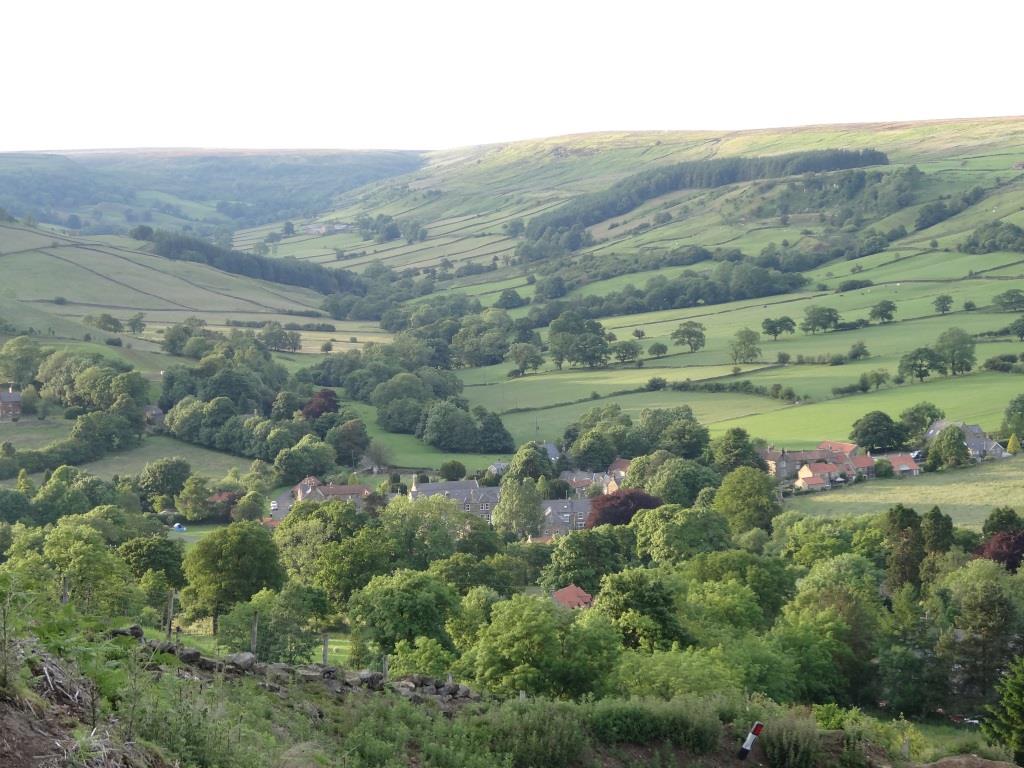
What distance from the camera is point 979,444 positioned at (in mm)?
77438

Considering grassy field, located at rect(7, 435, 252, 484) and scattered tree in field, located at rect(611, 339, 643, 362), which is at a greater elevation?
scattered tree in field, located at rect(611, 339, 643, 362)

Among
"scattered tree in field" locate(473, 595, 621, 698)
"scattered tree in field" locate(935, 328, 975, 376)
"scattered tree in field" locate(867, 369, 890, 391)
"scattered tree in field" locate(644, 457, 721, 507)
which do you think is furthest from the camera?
"scattered tree in field" locate(935, 328, 975, 376)

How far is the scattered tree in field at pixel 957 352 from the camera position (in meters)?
96.1

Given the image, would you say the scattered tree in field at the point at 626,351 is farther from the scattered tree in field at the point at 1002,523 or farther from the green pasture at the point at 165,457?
the scattered tree in field at the point at 1002,523

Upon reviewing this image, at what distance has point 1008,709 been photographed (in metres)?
27.0

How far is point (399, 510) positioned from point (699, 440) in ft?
92.7

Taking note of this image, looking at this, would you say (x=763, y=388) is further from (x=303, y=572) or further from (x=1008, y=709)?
(x=1008, y=709)

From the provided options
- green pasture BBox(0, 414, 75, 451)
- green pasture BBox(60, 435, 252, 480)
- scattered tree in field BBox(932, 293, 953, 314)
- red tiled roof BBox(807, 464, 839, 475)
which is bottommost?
green pasture BBox(60, 435, 252, 480)

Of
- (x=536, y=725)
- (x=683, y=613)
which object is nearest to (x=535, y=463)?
(x=683, y=613)

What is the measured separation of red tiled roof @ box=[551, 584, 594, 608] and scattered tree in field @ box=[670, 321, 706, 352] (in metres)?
67.2

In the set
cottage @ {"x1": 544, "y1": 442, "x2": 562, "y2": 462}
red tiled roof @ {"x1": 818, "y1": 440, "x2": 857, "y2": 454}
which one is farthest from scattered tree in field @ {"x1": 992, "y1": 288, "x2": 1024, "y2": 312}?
cottage @ {"x1": 544, "y1": 442, "x2": 562, "y2": 462}

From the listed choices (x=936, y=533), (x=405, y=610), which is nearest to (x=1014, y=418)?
(x=936, y=533)

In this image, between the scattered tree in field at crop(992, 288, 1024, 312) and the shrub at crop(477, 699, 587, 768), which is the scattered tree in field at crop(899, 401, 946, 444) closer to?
the scattered tree in field at crop(992, 288, 1024, 312)

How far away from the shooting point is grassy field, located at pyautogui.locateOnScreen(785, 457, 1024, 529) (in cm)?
6378
